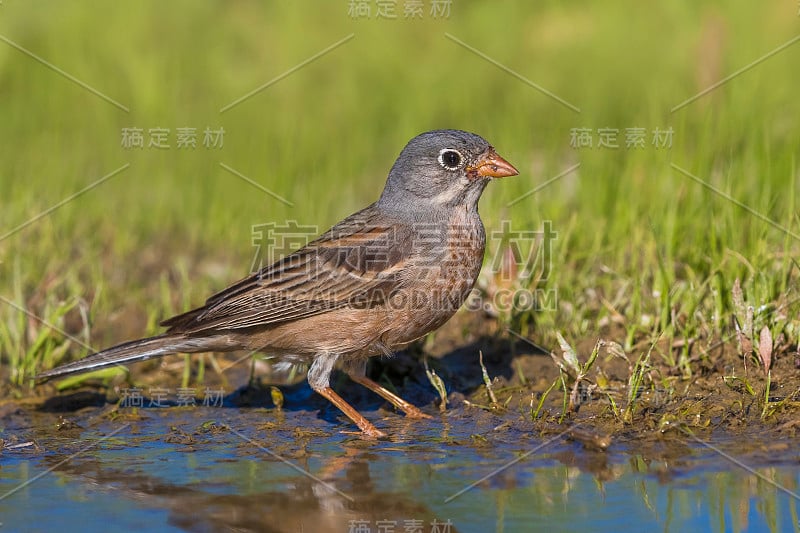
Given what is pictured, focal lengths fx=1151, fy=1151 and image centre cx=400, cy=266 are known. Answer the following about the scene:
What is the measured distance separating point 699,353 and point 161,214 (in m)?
4.93

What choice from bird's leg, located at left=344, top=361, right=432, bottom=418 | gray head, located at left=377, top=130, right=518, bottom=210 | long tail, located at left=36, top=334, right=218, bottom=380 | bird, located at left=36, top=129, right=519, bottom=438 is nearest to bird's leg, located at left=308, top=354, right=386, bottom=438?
bird, located at left=36, top=129, right=519, bottom=438

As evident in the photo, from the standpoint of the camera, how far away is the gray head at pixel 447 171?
682cm

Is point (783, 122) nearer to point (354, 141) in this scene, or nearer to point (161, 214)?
point (354, 141)

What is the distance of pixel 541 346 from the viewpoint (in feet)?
23.4

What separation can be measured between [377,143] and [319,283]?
4.53 meters

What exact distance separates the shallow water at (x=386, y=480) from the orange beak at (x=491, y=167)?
1.40m

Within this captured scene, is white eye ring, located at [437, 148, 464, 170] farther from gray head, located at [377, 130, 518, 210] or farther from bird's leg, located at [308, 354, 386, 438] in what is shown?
bird's leg, located at [308, 354, 386, 438]

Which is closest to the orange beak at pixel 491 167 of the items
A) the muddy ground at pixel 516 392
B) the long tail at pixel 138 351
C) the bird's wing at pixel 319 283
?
the bird's wing at pixel 319 283

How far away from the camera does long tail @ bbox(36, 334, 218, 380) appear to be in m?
6.59

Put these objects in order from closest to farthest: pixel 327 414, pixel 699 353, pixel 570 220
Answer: pixel 699 353 → pixel 327 414 → pixel 570 220

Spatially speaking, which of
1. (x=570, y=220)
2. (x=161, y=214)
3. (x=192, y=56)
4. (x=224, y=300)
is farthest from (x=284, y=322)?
(x=192, y=56)

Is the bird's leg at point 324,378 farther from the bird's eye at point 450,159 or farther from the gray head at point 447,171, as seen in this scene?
the bird's eye at point 450,159

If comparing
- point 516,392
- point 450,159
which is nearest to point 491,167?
point 450,159

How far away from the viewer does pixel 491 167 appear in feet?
22.2
